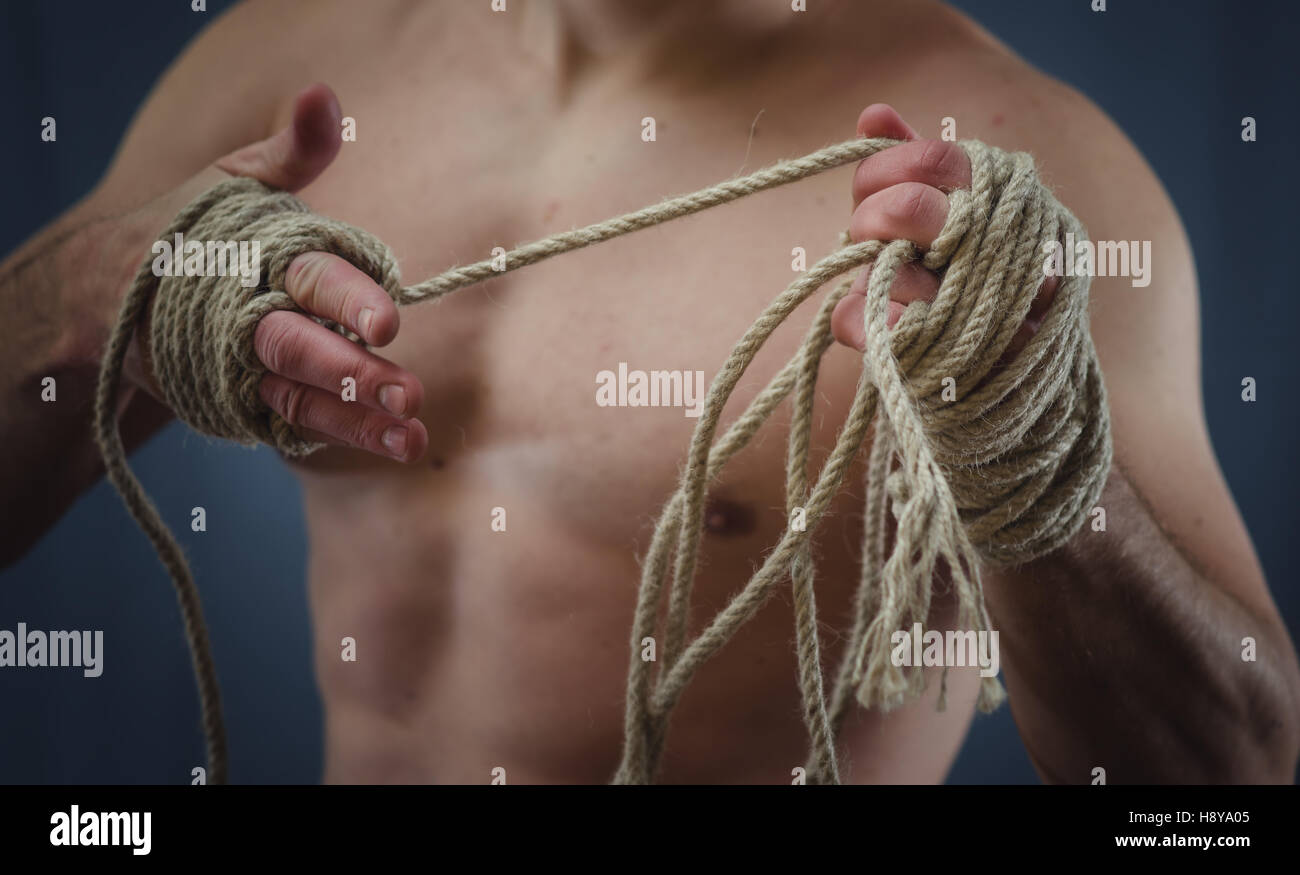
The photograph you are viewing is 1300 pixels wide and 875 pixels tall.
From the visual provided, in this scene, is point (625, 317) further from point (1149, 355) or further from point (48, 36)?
point (48, 36)

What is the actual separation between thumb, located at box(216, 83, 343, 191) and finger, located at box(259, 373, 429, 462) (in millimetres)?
121

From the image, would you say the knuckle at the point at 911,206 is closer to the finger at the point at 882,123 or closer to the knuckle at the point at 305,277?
the finger at the point at 882,123

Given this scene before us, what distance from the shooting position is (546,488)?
58 centimetres

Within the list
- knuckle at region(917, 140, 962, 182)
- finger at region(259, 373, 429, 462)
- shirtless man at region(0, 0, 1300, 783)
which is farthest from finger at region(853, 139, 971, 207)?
finger at region(259, 373, 429, 462)

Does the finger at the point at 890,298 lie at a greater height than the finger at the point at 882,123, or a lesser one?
lesser

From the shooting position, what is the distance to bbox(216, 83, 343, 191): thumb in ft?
1.53

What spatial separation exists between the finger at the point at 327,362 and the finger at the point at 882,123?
0.25 m

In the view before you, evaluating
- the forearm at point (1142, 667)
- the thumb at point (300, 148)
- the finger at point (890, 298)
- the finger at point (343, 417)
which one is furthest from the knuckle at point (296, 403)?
the forearm at point (1142, 667)

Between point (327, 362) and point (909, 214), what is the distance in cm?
28

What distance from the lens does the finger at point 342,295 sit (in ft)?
1.35

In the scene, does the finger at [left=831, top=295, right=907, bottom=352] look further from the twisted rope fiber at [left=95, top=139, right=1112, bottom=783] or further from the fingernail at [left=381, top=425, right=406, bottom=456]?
the fingernail at [left=381, top=425, right=406, bottom=456]

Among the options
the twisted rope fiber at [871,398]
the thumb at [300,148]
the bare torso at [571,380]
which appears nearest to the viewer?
the twisted rope fiber at [871,398]

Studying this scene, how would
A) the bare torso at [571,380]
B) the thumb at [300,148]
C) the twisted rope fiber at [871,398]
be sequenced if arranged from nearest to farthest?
the twisted rope fiber at [871,398] < the thumb at [300,148] < the bare torso at [571,380]
